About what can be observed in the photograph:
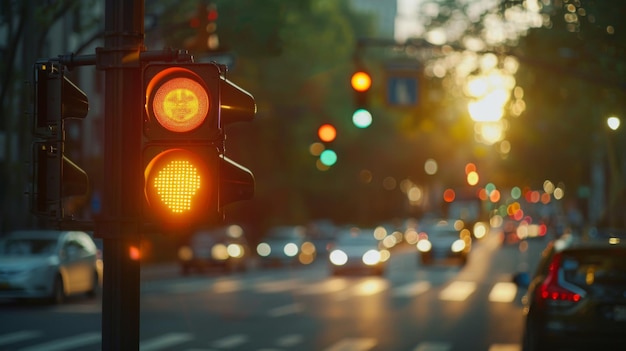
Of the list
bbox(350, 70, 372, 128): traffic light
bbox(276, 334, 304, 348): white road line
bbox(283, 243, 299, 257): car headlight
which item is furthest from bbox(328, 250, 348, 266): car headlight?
bbox(276, 334, 304, 348): white road line

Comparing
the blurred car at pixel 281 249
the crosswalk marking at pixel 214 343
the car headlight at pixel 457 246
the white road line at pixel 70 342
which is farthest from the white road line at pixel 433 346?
the blurred car at pixel 281 249

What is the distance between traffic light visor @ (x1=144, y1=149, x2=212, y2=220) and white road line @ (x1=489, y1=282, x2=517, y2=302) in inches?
1003

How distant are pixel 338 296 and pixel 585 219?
39.4 metres

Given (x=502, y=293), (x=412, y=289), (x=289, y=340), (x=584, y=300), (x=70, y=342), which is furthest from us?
(x=412, y=289)

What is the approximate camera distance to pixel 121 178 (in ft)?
19.4

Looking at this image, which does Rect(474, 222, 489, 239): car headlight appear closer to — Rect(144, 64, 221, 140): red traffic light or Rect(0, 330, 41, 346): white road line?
Rect(0, 330, 41, 346): white road line

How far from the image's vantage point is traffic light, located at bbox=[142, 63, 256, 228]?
18.9ft

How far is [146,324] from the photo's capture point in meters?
21.9

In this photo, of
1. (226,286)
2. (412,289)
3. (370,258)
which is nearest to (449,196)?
(370,258)

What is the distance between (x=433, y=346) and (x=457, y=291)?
16493 millimetres

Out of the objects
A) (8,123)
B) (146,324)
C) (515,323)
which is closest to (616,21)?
(515,323)

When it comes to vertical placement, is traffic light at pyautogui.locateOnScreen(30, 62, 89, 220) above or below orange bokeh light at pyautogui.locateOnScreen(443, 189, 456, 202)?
above

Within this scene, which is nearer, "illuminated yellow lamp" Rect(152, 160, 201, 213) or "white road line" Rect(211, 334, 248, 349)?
"illuminated yellow lamp" Rect(152, 160, 201, 213)

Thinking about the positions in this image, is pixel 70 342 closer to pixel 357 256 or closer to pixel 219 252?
pixel 357 256
